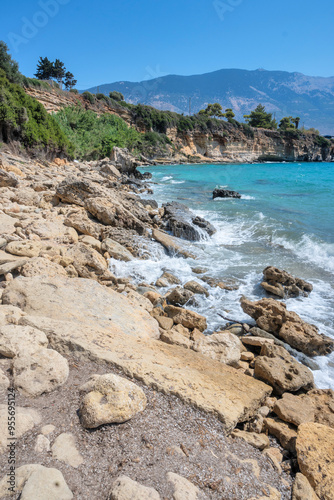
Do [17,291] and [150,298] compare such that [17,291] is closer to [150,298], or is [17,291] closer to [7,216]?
[150,298]

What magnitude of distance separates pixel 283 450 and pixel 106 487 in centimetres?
185

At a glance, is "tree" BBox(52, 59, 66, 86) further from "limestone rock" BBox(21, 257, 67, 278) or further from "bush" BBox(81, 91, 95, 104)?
"limestone rock" BBox(21, 257, 67, 278)

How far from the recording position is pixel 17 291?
387 cm

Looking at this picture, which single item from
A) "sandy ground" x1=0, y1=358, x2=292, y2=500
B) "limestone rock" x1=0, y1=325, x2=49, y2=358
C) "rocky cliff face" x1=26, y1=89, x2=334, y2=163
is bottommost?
"sandy ground" x1=0, y1=358, x2=292, y2=500

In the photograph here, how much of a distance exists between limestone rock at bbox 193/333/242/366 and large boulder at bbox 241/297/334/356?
1327 millimetres

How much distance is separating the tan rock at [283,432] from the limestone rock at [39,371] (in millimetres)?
2198

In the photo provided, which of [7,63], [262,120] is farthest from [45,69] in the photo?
[262,120]

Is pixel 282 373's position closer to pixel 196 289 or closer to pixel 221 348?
pixel 221 348

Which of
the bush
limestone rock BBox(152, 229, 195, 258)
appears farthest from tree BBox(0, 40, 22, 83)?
limestone rock BBox(152, 229, 195, 258)

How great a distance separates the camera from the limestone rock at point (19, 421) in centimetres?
199

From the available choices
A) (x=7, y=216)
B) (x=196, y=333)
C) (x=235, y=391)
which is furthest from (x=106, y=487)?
(x=7, y=216)

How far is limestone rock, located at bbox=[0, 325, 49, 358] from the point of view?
106 inches

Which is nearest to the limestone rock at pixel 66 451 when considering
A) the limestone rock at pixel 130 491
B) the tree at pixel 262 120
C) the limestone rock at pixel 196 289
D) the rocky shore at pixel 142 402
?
the rocky shore at pixel 142 402

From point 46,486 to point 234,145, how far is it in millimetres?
81979
